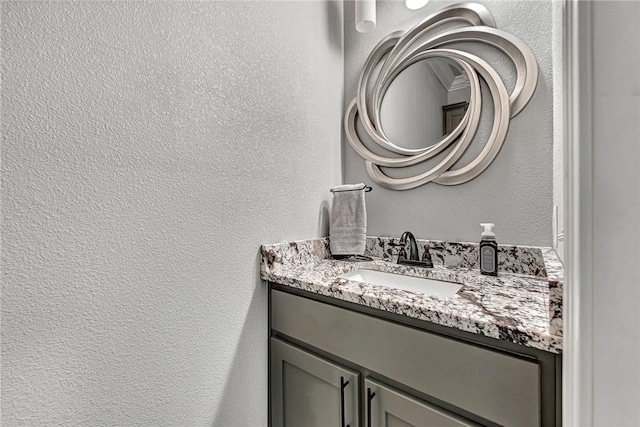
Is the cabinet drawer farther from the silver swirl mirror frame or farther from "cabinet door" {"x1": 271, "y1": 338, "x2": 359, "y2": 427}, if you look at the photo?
the silver swirl mirror frame

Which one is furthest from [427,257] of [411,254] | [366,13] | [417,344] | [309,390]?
[366,13]

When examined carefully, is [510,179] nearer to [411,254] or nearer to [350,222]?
[411,254]

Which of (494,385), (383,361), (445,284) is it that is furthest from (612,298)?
(445,284)

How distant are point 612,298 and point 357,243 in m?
0.98

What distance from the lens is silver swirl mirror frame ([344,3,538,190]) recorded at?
3.28 ft

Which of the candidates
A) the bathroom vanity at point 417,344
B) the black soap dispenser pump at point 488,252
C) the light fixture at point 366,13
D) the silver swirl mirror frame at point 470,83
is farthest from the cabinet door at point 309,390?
the light fixture at point 366,13

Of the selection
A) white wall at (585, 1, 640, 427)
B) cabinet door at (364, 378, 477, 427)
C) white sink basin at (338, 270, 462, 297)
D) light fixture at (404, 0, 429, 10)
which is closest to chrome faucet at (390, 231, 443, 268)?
white sink basin at (338, 270, 462, 297)

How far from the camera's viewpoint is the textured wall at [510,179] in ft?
3.10

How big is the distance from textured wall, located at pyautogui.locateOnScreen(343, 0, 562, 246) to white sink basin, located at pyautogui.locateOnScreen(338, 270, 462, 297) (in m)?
0.27

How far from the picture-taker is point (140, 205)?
698 mm

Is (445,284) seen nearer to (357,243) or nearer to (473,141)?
(357,243)

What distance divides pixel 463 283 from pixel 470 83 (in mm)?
792

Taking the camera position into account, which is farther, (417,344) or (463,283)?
(463,283)

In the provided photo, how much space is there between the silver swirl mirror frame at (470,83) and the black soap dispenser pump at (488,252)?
9.2 inches
